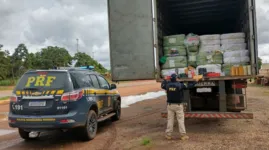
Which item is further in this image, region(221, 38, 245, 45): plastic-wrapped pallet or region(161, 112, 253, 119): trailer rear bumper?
region(221, 38, 245, 45): plastic-wrapped pallet

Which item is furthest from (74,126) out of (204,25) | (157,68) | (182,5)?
(204,25)

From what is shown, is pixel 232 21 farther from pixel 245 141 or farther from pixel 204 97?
pixel 245 141

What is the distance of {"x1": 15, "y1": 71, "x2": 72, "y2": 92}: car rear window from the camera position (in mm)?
5965

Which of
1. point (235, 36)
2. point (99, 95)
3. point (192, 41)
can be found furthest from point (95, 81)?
point (235, 36)

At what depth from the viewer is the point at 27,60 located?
5250 cm

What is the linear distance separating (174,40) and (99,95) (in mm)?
2578

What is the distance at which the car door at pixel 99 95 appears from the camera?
7.26 meters

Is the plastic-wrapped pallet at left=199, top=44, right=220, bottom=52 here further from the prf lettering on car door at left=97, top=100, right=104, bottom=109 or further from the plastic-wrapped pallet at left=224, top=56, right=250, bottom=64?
the prf lettering on car door at left=97, top=100, right=104, bottom=109

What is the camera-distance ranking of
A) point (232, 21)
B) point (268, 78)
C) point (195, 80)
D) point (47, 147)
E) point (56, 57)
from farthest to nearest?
1. point (56, 57)
2. point (268, 78)
3. point (232, 21)
4. point (195, 80)
5. point (47, 147)

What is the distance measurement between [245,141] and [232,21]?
5166mm

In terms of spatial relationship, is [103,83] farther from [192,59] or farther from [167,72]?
[192,59]

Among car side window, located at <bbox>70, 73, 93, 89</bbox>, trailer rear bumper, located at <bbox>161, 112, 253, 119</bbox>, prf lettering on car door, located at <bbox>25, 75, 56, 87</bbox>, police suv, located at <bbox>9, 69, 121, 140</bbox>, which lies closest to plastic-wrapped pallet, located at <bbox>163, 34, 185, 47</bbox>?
trailer rear bumper, located at <bbox>161, 112, 253, 119</bbox>

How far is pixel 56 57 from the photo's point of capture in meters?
54.1

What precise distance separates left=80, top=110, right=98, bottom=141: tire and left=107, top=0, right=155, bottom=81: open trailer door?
3.74 ft
